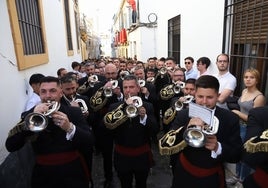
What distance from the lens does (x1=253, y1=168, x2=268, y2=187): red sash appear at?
2.39 meters

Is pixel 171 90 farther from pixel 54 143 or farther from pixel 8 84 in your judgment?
pixel 54 143

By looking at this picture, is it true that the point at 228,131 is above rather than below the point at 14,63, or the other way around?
below

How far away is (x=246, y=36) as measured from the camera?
17.5 ft

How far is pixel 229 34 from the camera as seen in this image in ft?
19.7

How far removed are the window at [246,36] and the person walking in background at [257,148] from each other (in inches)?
92.7

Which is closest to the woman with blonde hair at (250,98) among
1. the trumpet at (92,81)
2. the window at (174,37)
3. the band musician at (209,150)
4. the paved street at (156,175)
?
the band musician at (209,150)

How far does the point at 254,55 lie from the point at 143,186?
335 cm

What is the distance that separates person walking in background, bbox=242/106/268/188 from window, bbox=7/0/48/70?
4.18m

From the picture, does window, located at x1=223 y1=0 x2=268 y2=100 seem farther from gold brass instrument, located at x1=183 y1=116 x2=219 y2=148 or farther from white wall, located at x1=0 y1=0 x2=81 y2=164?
white wall, located at x1=0 y1=0 x2=81 y2=164

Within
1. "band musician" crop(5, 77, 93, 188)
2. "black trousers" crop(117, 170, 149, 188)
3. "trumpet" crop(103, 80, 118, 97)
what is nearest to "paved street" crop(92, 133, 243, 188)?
"black trousers" crop(117, 170, 149, 188)

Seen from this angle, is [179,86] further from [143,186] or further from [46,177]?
[46,177]

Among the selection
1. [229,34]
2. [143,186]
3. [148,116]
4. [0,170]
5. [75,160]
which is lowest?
[143,186]

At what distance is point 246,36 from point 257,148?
372 centimetres

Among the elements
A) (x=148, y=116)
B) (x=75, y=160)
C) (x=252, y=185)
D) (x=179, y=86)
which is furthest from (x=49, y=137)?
(x=179, y=86)
